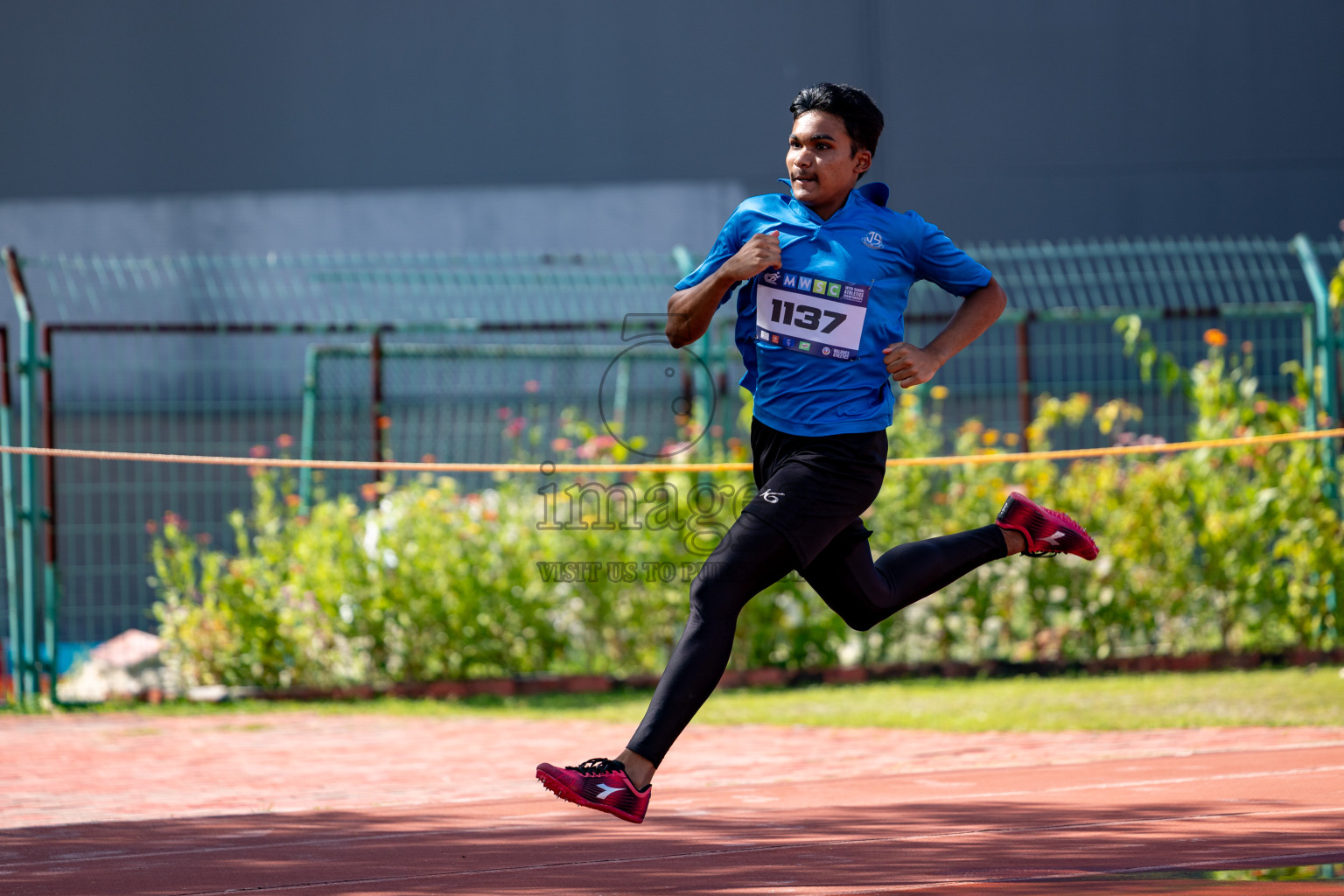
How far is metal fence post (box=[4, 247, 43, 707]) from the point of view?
8516 millimetres

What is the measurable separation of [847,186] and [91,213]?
560 inches

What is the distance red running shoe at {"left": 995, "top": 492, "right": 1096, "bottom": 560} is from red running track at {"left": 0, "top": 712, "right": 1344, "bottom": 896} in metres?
0.80

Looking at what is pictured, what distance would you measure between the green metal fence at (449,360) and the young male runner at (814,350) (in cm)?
490

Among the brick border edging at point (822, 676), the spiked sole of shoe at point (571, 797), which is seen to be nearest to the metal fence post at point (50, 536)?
the brick border edging at point (822, 676)

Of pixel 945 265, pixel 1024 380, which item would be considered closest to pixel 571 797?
pixel 945 265

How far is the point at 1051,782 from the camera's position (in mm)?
5309

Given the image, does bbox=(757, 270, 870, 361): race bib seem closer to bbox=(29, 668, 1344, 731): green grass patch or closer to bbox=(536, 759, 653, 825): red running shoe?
bbox=(536, 759, 653, 825): red running shoe

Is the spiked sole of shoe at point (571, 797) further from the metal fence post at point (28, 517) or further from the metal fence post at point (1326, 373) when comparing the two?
the metal fence post at point (1326, 373)

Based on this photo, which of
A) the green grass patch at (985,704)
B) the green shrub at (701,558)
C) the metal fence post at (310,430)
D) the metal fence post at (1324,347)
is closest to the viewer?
the green grass patch at (985,704)

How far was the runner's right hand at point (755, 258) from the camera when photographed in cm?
388

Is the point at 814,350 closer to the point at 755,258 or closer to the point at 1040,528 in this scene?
the point at 755,258

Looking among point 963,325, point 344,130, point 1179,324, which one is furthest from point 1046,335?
point 963,325

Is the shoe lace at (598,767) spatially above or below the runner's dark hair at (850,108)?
below

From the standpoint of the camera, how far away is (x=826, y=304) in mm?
4008
